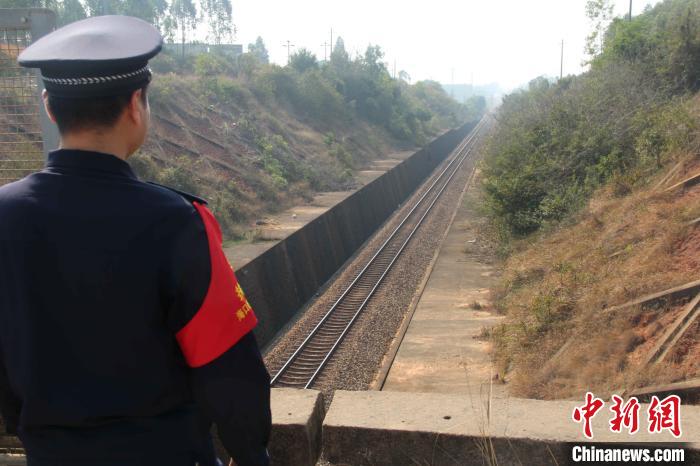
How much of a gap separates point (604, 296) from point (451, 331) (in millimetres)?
4358

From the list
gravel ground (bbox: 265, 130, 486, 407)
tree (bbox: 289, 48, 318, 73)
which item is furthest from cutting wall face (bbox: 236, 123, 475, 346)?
tree (bbox: 289, 48, 318, 73)

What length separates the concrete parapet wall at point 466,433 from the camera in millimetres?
2723

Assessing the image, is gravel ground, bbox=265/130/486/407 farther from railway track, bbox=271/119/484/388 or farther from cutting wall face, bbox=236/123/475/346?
cutting wall face, bbox=236/123/475/346

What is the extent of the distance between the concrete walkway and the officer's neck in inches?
212

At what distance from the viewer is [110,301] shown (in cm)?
164

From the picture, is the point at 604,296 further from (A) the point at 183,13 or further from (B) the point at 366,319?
(A) the point at 183,13

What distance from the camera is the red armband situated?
1639 mm

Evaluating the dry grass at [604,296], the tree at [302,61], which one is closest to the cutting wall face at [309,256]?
the dry grass at [604,296]

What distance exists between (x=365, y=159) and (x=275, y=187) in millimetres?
16935

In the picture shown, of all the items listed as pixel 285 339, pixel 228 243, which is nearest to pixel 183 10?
pixel 228 243

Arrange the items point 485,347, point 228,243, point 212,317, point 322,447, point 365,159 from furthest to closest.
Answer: point 365,159, point 228,243, point 485,347, point 322,447, point 212,317

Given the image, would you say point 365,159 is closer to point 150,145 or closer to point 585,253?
point 150,145

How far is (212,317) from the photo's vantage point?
5.38ft

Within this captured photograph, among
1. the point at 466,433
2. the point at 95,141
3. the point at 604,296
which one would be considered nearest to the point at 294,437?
the point at 466,433
